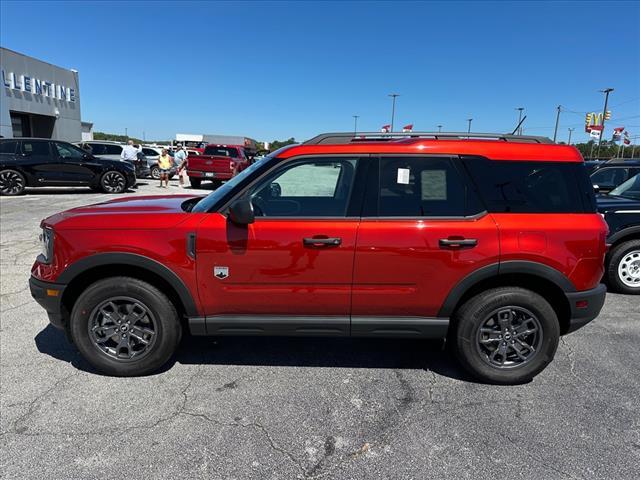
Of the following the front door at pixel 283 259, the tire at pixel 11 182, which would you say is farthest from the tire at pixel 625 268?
the tire at pixel 11 182

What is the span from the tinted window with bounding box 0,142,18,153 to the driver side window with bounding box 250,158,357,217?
13.5 m

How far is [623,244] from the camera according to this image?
217 inches

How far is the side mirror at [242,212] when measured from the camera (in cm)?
302

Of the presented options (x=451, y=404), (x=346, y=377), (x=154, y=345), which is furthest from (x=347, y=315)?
(x=154, y=345)

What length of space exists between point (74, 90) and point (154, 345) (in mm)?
38722

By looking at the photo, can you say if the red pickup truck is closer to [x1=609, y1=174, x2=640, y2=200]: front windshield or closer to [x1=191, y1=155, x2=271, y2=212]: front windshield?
[x1=609, y1=174, x2=640, y2=200]: front windshield

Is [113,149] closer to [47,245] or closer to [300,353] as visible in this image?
[47,245]

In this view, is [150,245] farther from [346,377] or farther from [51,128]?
[51,128]

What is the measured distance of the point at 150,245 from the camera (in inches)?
124

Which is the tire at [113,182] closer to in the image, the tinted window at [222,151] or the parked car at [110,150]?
the tinted window at [222,151]

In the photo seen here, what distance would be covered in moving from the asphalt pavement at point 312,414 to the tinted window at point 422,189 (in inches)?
53.4

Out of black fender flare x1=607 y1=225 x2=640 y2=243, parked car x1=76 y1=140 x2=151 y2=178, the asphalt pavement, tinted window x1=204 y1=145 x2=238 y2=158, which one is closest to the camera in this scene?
the asphalt pavement

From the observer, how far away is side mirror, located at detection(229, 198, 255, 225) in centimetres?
302

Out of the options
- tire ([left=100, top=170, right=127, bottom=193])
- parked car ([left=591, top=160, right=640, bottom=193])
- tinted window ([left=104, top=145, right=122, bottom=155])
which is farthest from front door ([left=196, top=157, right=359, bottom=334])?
tinted window ([left=104, top=145, right=122, bottom=155])
